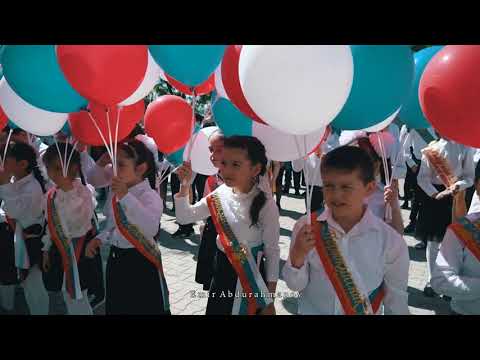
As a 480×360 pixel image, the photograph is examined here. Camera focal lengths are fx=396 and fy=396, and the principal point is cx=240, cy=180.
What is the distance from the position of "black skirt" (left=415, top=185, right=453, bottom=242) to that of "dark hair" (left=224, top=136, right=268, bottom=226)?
2.30 meters

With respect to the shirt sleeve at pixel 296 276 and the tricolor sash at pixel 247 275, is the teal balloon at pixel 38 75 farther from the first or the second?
the shirt sleeve at pixel 296 276

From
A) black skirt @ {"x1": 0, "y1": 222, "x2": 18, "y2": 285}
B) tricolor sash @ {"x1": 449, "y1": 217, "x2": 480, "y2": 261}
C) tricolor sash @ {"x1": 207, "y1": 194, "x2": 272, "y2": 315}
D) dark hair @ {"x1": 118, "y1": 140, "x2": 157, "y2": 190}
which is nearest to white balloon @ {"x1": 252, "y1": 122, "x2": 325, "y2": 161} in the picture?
tricolor sash @ {"x1": 207, "y1": 194, "x2": 272, "y2": 315}

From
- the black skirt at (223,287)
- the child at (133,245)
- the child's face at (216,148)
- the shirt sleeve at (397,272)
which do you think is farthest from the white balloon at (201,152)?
the shirt sleeve at (397,272)

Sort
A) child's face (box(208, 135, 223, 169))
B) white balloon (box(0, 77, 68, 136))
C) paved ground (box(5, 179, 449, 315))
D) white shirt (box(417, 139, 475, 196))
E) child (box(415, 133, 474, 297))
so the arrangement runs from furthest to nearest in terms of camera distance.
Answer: paved ground (box(5, 179, 449, 315)), white shirt (box(417, 139, 475, 196)), child (box(415, 133, 474, 297)), white balloon (box(0, 77, 68, 136)), child's face (box(208, 135, 223, 169))

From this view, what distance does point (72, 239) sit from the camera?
2.77m

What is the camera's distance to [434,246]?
12.2 feet

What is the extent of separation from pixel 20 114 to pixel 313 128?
6.71 feet

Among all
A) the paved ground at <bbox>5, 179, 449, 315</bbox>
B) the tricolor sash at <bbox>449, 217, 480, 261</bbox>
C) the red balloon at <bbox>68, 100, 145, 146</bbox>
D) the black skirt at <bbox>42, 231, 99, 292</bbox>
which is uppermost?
the red balloon at <bbox>68, 100, 145, 146</bbox>

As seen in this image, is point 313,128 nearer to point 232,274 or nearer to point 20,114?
point 232,274

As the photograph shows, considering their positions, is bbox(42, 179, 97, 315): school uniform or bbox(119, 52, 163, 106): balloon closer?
bbox(119, 52, 163, 106): balloon

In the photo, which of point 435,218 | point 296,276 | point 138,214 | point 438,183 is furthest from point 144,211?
point 438,183

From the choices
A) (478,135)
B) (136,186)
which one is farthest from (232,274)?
(478,135)

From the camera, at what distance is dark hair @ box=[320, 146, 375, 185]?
1675 millimetres

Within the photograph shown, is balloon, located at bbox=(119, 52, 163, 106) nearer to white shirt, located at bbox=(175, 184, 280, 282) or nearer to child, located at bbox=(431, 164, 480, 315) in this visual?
white shirt, located at bbox=(175, 184, 280, 282)
